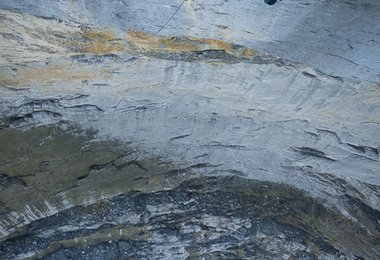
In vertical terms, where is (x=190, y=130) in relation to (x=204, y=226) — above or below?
above

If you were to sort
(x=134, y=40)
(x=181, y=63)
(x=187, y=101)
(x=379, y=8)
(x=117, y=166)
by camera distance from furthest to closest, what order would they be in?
1. (x=117, y=166)
2. (x=187, y=101)
3. (x=181, y=63)
4. (x=134, y=40)
5. (x=379, y=8)

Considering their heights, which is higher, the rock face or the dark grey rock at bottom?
the rock face

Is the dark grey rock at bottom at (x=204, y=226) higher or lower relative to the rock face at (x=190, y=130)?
lower

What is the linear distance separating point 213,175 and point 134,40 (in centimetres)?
128

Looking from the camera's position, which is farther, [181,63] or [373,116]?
[373,116]

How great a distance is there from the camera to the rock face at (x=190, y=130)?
168 centimetres

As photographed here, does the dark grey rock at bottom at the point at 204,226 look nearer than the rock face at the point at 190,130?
No

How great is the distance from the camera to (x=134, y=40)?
6.01 feet

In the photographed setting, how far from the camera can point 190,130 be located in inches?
97.5

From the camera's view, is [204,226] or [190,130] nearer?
[190,130]

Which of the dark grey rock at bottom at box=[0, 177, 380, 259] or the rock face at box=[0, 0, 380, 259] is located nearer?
the rock face at box=[0, 0, 380, 259]

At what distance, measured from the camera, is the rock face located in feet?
5.51

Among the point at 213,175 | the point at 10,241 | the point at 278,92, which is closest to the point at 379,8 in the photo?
the point at 278,92

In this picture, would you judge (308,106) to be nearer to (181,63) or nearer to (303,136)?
(303,136)
